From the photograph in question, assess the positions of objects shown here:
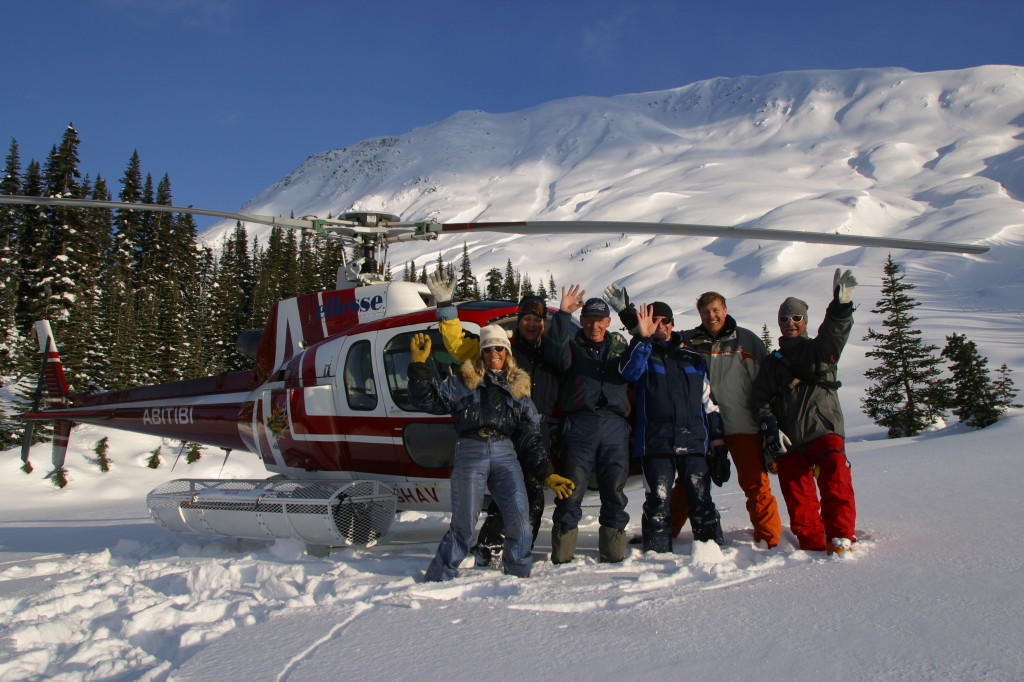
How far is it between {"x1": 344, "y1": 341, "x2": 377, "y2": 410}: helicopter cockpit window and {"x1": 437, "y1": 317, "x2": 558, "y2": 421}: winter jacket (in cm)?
128

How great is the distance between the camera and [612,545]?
4.81 m

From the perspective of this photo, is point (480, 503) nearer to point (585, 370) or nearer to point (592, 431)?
point (592, 431)

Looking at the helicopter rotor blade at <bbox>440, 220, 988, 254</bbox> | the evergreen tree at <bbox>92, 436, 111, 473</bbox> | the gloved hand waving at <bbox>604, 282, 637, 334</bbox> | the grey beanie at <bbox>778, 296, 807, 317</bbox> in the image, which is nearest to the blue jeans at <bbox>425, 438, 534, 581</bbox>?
the gloved hand waving at <bbox>604, 282, 637, 334</bbox>

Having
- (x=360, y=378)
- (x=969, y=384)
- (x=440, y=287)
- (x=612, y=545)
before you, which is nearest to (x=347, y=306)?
(x=360, y=378)

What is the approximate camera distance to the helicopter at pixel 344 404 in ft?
19.0

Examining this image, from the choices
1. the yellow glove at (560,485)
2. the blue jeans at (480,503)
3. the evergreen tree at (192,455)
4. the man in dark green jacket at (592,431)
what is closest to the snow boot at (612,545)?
the man in dark green jacket at (592,431)

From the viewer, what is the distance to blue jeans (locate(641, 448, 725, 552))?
16.3 feet

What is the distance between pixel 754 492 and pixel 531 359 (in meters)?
1.86

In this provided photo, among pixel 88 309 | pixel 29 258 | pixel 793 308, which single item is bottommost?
pixel 793 308

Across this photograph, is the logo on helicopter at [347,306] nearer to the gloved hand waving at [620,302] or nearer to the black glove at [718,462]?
the gloved hand waving at [620,302]

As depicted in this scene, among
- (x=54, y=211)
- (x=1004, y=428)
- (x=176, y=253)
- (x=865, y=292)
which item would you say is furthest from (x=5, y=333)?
(x=865, y=292)

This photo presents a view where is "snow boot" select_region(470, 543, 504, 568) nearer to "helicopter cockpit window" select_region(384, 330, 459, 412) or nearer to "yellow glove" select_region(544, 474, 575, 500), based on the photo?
"yellow glove" select_region(544, 474, 575, 500)

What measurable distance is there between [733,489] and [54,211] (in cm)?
4620

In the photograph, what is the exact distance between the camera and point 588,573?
174 inches
